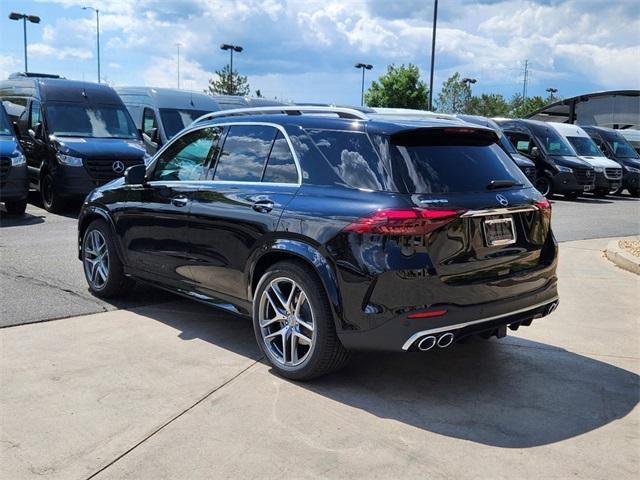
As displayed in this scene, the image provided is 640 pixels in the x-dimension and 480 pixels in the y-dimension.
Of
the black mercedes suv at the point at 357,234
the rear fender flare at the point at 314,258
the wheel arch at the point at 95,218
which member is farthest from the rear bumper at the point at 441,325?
A: the wheel arch at the point at 95,218

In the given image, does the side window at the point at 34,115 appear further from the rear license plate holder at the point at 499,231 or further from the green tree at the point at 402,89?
the green tree at the point at 402,89

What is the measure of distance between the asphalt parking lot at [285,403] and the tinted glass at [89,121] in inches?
297

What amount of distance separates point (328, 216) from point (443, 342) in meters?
1.03

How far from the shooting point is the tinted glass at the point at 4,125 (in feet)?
40.8

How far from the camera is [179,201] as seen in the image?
5.39 metres

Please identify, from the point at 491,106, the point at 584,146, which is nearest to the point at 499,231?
the point at 584,146

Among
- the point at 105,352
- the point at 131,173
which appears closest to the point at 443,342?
the point at 105,352

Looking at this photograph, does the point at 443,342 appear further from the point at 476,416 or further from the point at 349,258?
the point at 349,258

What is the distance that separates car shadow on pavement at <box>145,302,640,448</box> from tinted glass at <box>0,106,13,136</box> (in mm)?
8736

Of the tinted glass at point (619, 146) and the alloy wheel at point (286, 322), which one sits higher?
the tinted glass at point (619, 146)

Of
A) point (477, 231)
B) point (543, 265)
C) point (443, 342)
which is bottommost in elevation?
point (443, 342)

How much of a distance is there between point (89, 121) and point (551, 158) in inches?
527

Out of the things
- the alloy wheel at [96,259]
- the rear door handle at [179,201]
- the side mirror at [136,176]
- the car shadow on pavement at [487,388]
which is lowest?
the car shadow on pavement at [487,388]

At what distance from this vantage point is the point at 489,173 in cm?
440
